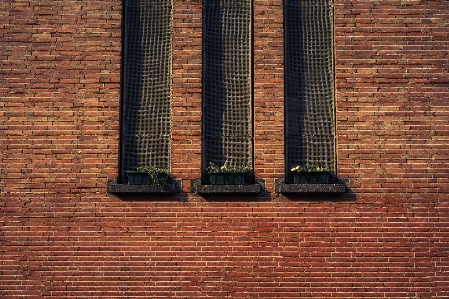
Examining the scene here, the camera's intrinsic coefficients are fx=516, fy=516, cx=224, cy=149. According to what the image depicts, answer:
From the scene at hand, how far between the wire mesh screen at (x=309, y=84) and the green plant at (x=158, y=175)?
198cm

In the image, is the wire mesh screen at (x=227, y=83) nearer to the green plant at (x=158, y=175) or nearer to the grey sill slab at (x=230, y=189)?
the grey sill slab at (x=230, y=189)

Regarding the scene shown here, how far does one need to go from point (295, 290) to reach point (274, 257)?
0.60m

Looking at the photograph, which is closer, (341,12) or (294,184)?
(294,184)

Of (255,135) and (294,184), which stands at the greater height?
(255,135)

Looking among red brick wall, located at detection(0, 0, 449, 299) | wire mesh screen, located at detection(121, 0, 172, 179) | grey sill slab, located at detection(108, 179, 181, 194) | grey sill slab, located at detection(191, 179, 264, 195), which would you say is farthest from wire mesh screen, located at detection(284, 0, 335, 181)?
wire mesh screen, located at detection(121, 0, 172, 179)

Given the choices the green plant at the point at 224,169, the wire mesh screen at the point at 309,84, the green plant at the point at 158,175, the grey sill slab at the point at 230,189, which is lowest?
the grey sill slab at the point at 230,189

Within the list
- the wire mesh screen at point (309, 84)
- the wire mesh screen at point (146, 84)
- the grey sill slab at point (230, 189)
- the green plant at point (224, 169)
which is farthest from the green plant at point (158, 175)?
the wire mesh screen at point (309, 84)

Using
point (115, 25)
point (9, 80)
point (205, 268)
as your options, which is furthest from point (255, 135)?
point (9, 80)

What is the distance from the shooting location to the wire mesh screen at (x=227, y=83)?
860cm

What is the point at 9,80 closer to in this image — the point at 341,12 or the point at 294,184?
the point at 294,184

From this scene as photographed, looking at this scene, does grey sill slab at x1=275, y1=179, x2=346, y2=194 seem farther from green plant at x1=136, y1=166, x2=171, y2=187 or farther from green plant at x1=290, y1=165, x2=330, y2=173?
green plant at x1=136, y1=166, x2=171, y2=187

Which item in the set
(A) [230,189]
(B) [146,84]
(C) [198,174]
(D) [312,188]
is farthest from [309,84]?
(B) [146,84]

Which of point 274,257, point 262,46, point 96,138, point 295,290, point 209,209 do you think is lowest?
point 295,290

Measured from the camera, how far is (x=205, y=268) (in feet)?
26.7
